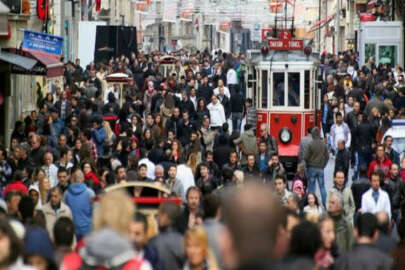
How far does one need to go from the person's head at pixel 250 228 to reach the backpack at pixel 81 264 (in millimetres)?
2676

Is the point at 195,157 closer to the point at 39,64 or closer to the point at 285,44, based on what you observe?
the point at 39,64

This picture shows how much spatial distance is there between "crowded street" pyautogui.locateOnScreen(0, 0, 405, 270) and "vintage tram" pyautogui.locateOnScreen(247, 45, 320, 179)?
0.08 feet

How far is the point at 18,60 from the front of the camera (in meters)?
25.5

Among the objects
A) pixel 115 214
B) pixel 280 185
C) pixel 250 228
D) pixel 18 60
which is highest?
pixel 18 60

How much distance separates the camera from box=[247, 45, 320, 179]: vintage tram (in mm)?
27781

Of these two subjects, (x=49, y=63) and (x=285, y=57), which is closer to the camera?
(x=49, y=63)

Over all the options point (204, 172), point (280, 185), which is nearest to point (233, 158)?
point (204, 172)

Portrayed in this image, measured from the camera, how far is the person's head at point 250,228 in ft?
17.5

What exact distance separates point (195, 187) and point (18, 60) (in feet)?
41.1

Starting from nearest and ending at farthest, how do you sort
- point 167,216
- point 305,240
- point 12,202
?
1. point 305,240
2. point 167,216
3. point 12,202

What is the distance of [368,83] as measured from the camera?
128 ft

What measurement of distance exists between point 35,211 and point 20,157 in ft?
25.2

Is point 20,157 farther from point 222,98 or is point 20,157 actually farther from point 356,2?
point 356,2

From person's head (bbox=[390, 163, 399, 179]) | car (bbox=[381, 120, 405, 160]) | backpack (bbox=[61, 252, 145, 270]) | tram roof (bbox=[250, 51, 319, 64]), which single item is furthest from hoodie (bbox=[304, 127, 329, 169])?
backpack (bbox=[61, 252, 145, 270])
